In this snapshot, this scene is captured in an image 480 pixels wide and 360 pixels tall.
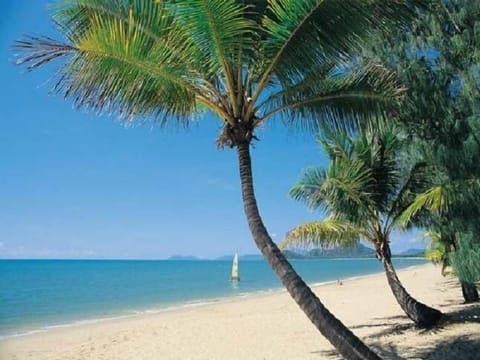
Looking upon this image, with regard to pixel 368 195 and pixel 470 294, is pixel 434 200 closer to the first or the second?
pixel 368 195

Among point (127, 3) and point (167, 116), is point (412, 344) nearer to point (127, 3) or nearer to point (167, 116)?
point (167, 116)

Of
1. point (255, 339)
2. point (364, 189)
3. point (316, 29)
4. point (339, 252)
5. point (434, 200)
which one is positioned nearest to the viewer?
point (316, 29)

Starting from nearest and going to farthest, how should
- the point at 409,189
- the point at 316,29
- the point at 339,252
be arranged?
the point at 316,29, the point at 409,189, the point at 339,252

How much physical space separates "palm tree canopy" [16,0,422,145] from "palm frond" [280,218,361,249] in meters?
4.29

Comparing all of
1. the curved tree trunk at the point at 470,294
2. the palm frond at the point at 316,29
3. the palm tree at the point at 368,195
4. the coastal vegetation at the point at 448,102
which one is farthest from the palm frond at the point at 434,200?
the curved tree trunk at the point at 470,294

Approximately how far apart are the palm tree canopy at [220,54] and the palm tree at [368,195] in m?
3.35

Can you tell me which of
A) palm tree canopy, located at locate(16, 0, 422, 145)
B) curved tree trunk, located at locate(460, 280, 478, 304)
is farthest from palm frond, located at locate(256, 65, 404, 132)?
curved tree trunk, located at locate(460, 280, 478, 304)

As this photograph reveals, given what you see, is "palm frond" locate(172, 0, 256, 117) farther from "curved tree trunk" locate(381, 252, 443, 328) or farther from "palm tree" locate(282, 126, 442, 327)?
"curved tree trunk" locate(381, 252, 443, 328)

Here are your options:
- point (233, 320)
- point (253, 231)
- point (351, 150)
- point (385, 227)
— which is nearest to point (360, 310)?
point (233, 320)

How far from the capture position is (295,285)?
178 inches

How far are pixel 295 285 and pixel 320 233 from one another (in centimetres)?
519

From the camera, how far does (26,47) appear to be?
14.5ft

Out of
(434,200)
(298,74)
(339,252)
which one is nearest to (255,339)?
(339,252)

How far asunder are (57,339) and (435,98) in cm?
1189
